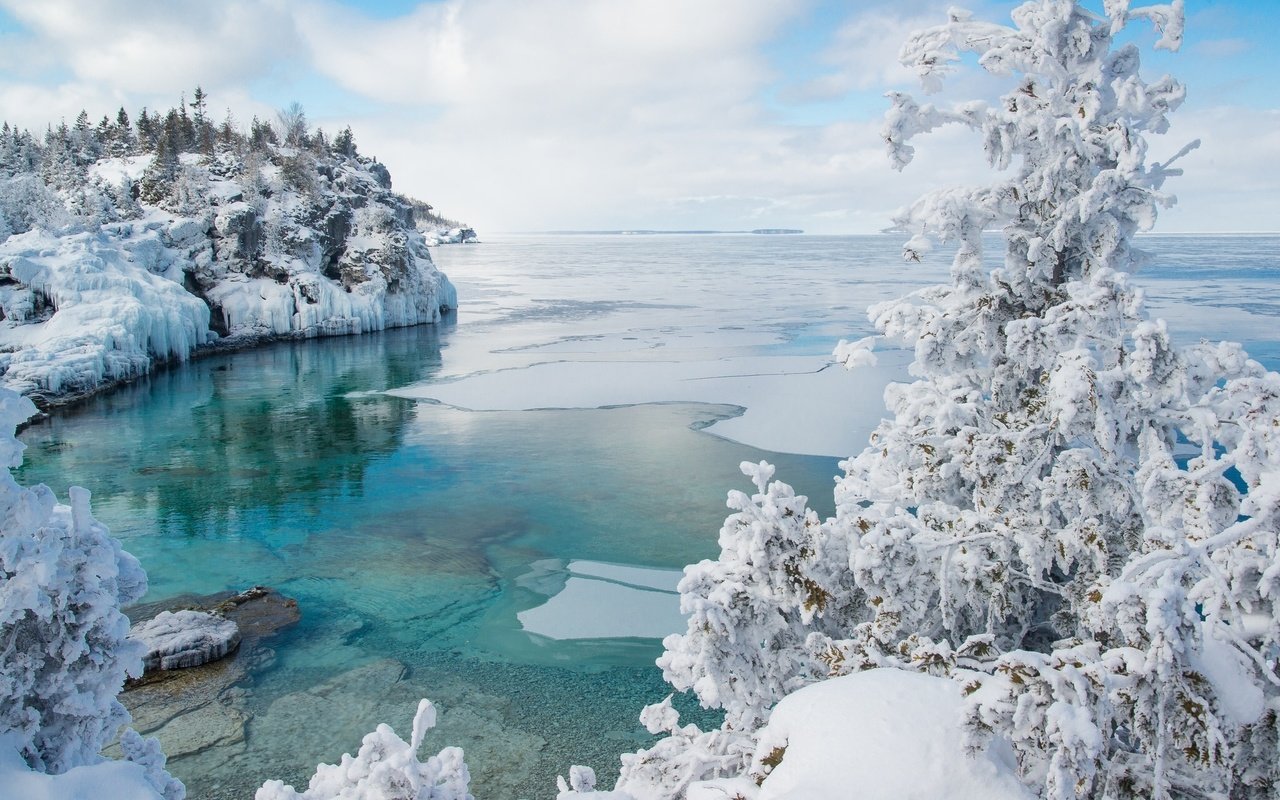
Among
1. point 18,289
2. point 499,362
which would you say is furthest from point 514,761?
point 18,289

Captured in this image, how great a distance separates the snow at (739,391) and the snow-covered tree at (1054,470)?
12.7m

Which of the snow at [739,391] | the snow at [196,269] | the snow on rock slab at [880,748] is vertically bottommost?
the snow at [739,391]

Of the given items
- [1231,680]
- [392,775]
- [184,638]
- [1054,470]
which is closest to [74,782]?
[392,775]

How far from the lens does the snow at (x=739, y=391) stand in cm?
2039

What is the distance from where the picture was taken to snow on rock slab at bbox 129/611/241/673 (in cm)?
1048

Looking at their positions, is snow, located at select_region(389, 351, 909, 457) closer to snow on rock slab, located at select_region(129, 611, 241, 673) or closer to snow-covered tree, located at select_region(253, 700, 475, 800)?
snow on rock slab, located at select_region(129, 611, 241, 673)

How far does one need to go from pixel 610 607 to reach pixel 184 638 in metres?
5.75

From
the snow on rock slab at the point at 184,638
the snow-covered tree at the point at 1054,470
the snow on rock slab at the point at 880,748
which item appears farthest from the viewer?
the snow on rock slab at the point at 184,638

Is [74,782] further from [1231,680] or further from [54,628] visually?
[1231,680]

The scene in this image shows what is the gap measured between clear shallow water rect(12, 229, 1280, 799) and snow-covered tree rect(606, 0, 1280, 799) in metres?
4.59

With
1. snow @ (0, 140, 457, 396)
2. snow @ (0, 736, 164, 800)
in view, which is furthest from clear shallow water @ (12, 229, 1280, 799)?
snow @ (0, 736, 164, 800)

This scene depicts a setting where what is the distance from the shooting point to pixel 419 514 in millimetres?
16078

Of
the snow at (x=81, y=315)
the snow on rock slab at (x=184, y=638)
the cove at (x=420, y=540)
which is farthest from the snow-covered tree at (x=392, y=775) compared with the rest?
the snow at (x=81, y=315)

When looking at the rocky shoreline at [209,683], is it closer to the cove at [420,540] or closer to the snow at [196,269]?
the cove at [420,540]
